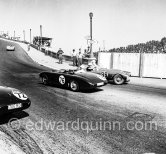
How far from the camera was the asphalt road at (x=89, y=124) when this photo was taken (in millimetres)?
5000

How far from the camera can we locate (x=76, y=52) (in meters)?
21.9

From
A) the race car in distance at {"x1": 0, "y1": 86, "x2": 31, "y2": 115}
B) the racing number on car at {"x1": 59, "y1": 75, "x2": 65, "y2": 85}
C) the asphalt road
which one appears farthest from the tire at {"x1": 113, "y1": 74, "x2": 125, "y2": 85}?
the race car in distance at {"x1": 0, "y1": 86, "x2": 31, "y2": 115}

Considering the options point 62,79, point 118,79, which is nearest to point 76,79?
point 62,79

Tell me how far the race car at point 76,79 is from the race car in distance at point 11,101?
3.76 m

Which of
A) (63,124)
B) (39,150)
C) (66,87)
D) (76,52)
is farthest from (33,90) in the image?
(76,52)

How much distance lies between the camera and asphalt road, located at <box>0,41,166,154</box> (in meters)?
5.00

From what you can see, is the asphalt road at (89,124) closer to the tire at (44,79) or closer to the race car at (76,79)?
the race car at (76,79)

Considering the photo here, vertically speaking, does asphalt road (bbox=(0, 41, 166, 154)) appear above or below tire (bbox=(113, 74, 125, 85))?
below

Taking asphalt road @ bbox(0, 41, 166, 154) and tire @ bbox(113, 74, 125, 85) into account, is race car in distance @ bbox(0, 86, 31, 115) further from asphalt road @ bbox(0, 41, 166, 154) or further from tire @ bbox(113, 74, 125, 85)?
tire @ bbox(113, 74, 125, 85)

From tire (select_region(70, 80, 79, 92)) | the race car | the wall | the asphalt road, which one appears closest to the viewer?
the asphalt road

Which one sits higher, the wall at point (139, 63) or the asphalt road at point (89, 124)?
the wall at point (139, 63)

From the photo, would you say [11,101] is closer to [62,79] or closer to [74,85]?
[74,85]

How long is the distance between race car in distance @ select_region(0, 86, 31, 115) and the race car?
3.76 m

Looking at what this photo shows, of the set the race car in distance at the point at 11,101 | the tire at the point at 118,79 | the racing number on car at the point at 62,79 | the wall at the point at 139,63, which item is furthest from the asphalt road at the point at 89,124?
the wall at the point at 139,63
